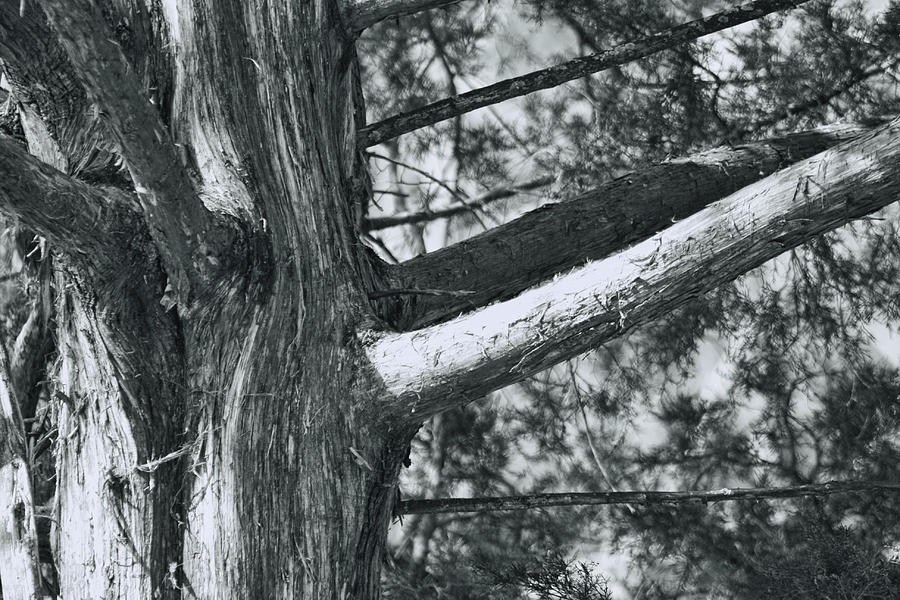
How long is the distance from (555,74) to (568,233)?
0.36 meters

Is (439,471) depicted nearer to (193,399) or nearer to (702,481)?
(702,481)

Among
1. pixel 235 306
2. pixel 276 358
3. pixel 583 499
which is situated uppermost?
pixel 235 306

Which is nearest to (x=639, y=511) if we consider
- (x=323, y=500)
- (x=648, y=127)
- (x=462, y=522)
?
(x=462, y=522)

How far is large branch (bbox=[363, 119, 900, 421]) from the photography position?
1469mm

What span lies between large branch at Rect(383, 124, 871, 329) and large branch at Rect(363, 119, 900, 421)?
1.09 feet

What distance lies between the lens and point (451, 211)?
150 inches

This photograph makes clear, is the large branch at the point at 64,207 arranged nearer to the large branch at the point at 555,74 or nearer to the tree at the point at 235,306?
the tree at the point at 235,306

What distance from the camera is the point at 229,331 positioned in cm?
178

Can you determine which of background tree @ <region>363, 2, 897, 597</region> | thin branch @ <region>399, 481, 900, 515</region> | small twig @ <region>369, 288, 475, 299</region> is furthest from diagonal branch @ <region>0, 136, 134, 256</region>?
background tree @ <region>363, 2, 897, 597</region>

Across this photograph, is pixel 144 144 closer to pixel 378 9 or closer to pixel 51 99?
pixel 51 99

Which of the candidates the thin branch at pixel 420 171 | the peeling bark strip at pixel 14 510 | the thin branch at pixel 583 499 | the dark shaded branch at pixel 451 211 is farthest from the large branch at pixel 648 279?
the dark shaded branch at pixel 451 211

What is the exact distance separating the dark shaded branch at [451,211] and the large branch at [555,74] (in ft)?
4.41

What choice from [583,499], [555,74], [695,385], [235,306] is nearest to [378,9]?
[555,74]

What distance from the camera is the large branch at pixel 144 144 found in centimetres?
135
